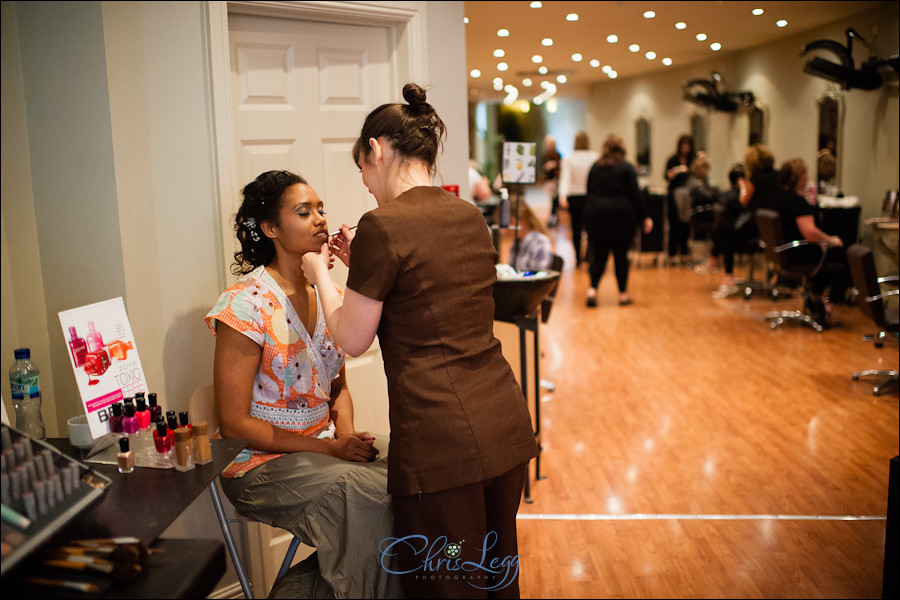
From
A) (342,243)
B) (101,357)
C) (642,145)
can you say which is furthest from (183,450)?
(642,145)

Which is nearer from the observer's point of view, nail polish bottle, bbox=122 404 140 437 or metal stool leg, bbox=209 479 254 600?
nail polish bottle, bbox=122 404 140 437

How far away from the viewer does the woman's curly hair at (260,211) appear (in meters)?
2.22

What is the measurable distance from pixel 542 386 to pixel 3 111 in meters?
3.74

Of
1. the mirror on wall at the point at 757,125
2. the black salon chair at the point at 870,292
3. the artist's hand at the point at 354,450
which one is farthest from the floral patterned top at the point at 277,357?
the mirror on wall at the point at 757,125

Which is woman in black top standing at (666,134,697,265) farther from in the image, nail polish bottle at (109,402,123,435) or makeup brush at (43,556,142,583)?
makeup brush at (43,556,142,583)

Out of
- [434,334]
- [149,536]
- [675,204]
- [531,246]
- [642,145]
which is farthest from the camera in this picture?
[642,145]

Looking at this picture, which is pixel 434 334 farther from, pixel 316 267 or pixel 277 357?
pixel 277 357

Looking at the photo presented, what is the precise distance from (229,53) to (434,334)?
153cm

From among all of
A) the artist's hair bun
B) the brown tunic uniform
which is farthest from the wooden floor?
the artist's hair bun

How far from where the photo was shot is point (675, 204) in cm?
997

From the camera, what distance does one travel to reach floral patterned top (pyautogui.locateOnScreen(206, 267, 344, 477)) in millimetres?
2096

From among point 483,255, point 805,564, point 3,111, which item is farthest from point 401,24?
point 805,564

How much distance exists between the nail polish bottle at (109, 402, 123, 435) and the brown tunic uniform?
619mm

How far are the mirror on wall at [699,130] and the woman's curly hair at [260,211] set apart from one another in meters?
11.7
